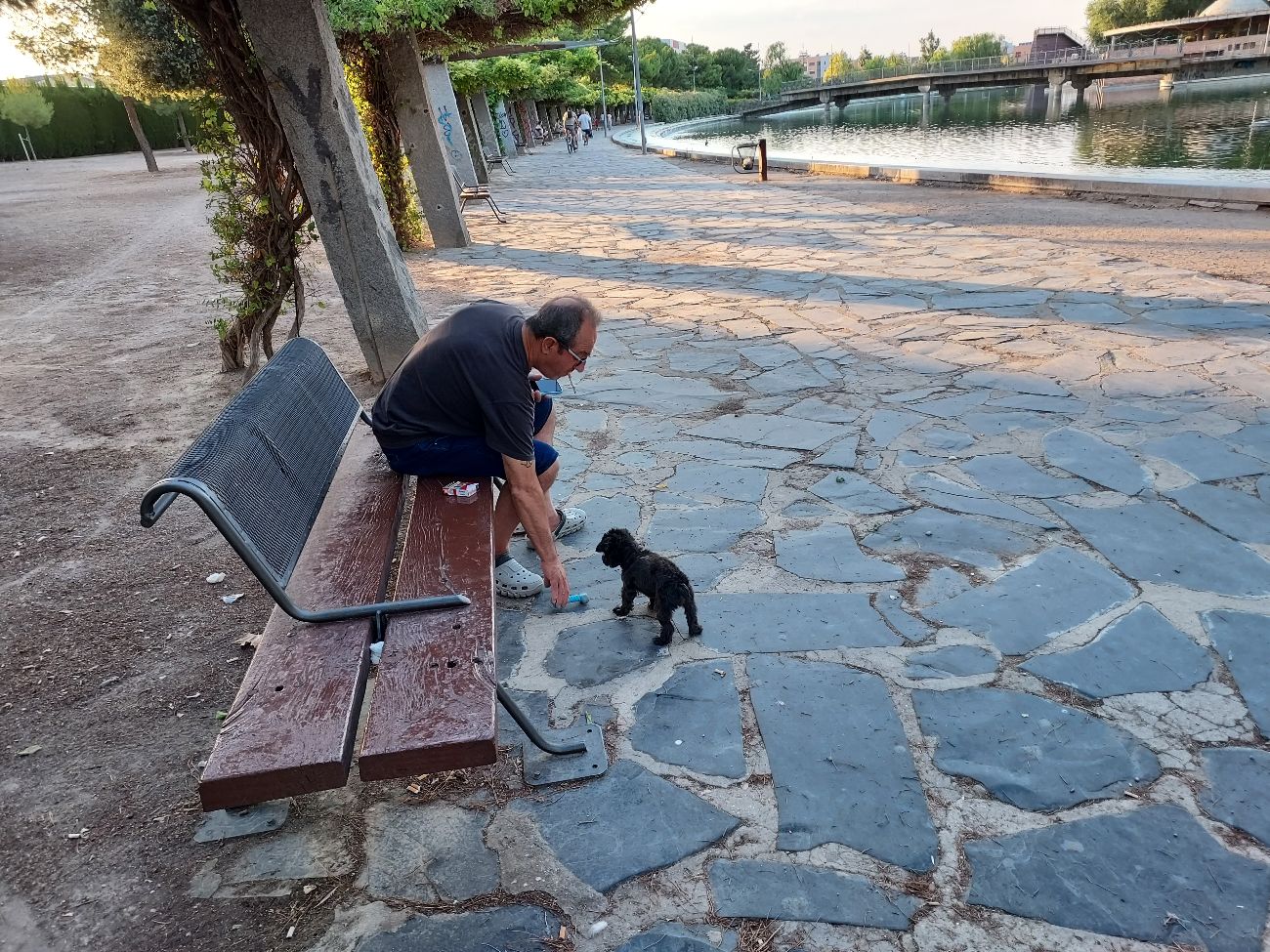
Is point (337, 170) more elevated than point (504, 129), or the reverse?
point (504, 129)

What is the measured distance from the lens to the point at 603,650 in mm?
2867

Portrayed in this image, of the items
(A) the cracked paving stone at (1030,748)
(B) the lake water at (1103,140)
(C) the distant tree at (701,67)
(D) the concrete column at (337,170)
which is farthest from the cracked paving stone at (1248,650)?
(C) the distant tree at (701,67)

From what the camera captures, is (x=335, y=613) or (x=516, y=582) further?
(x=516, y=582)

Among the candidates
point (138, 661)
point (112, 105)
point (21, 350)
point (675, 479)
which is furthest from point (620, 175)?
point (112, 105)

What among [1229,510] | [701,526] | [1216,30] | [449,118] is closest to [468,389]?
[701,526]

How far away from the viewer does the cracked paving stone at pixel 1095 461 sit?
366 cm

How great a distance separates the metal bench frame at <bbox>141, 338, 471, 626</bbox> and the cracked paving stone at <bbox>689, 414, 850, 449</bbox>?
7.13ft

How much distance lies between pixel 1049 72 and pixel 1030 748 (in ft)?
235

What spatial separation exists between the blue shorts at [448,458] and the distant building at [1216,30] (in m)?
71.4

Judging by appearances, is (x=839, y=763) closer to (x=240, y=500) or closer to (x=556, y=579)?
(x=556, y=579)

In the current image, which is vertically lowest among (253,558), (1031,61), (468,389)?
(253,558)

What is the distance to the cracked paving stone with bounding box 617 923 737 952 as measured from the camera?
1819 mm

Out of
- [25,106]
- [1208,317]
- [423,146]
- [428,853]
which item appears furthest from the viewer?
[25,106]

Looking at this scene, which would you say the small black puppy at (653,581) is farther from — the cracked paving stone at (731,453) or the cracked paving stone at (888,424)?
the cracked paving stone at (888,424)
